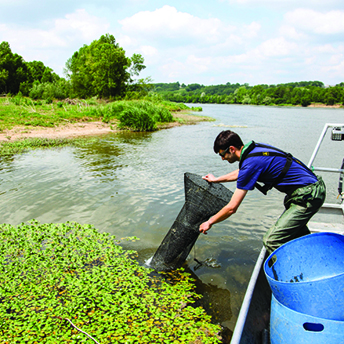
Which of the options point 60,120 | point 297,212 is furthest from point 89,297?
point 60,120

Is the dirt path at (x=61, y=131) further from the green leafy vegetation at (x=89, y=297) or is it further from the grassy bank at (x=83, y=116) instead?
the green leafy vegetation at (x=89, y=297)

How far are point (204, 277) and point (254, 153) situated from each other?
2531 mm

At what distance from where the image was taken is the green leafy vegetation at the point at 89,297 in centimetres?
339

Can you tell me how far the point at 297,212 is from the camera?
10.7 feet

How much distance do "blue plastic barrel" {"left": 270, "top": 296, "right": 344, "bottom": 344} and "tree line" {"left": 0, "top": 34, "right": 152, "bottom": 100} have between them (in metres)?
46.1

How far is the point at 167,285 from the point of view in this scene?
4387mm

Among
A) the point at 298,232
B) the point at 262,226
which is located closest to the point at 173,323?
the point at 298,232

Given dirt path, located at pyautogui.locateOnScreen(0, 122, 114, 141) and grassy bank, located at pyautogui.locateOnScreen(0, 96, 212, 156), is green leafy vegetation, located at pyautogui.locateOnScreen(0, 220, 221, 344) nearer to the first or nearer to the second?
grassy bank, located at pyautogui.locateOnScreen(0, 96, 212, 156)

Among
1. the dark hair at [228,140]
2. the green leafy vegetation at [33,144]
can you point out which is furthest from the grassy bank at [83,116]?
the dark hair at [228,140]

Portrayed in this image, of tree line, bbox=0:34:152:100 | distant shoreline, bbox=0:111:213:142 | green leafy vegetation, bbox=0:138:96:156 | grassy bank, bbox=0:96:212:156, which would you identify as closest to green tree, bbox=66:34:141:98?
tree line, bbox=0:34:152:100

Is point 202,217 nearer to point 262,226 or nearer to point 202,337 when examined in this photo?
point 202,337

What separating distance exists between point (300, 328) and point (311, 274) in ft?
2.42

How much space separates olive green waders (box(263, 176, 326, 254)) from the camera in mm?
3205

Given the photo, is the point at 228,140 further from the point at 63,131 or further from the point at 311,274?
the point at 63,131
